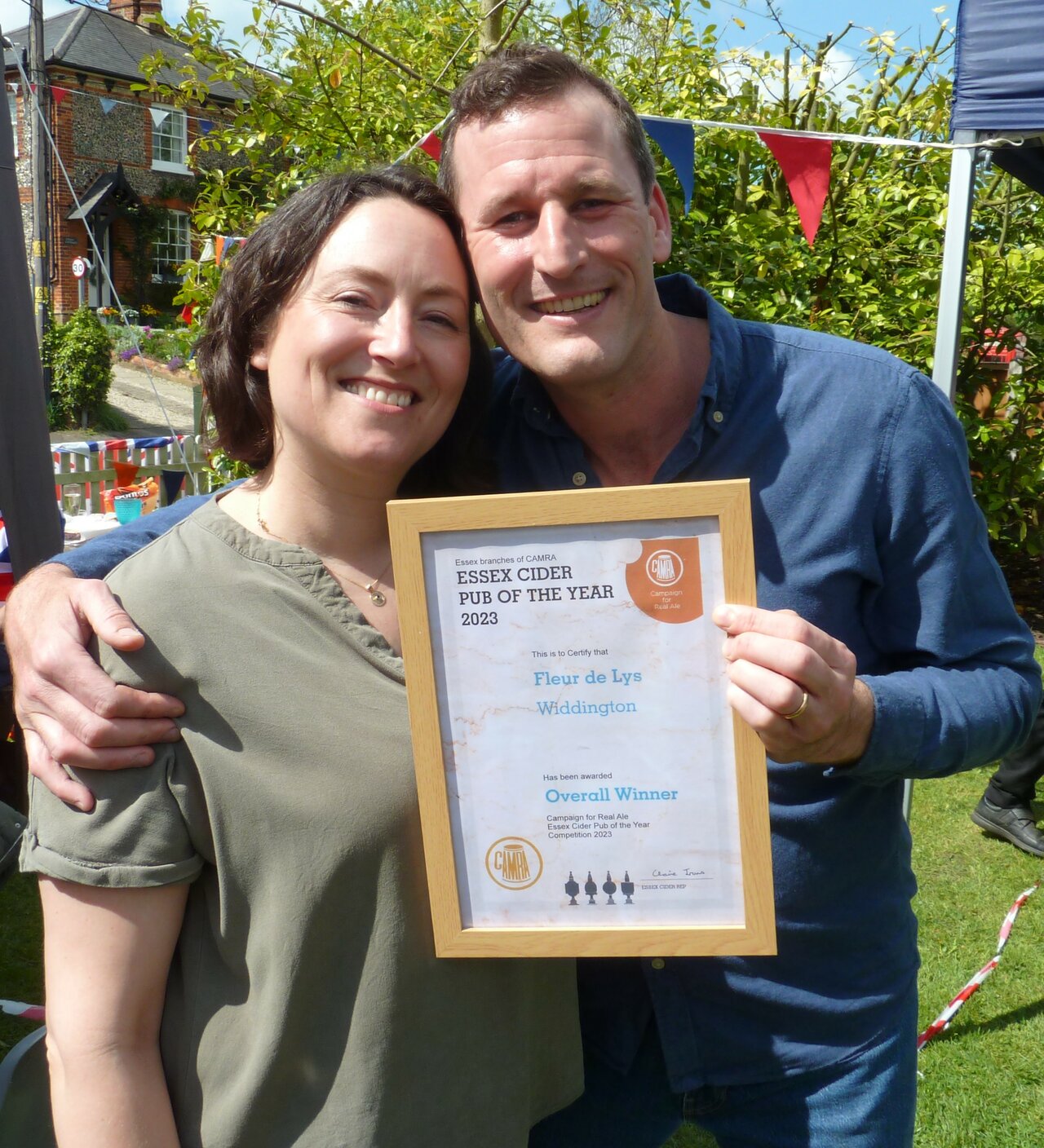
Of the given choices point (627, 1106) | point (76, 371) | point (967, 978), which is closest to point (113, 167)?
point (76, 371)

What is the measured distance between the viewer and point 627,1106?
198 cm

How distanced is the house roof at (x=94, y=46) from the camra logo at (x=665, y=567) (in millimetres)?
31960

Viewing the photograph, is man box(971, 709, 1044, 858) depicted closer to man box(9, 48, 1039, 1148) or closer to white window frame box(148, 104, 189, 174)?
man box(9, 48, 1039, 1148)

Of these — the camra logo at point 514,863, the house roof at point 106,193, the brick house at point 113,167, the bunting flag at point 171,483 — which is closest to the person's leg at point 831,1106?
the camra logo at point 514,863

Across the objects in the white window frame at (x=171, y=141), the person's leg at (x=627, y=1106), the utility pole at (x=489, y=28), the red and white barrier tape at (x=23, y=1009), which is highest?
the white window frame at (x=171, y=141)

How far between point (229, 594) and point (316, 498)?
22 centimetres

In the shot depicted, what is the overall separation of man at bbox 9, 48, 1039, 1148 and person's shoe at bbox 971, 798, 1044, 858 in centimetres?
375

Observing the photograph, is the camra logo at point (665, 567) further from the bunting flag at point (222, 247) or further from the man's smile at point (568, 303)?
the bunting flag at point (222, 247)

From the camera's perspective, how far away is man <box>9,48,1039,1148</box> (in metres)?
1.79

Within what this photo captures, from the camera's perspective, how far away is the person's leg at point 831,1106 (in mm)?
1854

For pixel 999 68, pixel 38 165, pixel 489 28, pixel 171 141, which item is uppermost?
pixel 171 141

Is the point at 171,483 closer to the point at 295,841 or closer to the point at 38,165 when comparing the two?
the point at 295,841

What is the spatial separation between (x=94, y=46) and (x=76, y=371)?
16646mm

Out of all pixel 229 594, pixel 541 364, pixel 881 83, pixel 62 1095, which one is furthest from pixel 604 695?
pixel 881 83
